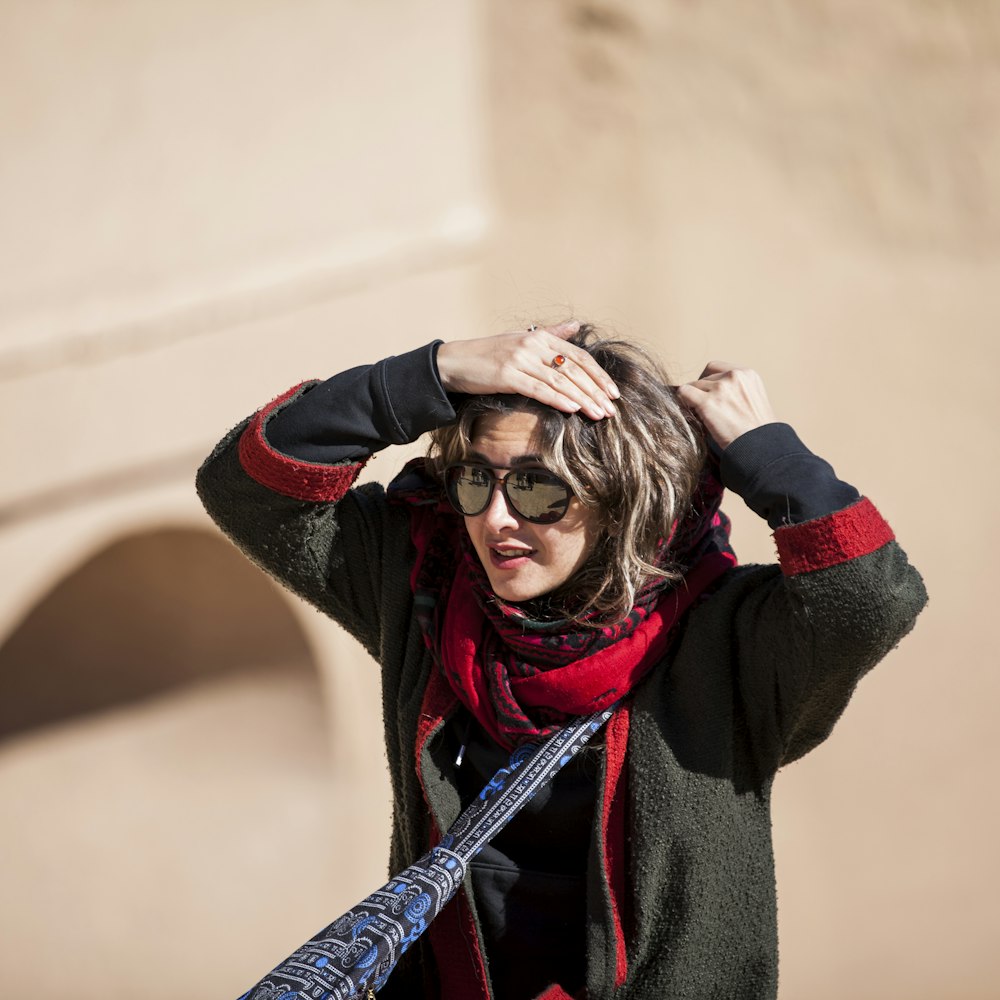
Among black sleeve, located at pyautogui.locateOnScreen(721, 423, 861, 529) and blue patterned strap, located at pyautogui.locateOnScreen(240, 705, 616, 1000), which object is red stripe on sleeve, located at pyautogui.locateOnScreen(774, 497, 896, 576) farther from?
blue patterned strap, located at pyautogui.locateOnScreen(240, 705, 616, 1000)

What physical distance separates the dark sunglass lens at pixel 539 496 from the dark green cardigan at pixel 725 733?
0.25 metres

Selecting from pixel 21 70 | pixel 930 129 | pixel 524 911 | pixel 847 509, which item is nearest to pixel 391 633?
pixel 524 911

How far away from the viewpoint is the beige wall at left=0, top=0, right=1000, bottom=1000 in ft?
11.5

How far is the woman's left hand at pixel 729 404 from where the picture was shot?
1.71m

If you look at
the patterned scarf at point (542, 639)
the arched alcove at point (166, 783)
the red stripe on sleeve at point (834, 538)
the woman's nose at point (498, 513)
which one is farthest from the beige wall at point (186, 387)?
the red stripe on sleeve at point (834, 538)

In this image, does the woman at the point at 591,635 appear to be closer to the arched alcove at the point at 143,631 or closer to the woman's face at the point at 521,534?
the woman's face at the point at 521,534

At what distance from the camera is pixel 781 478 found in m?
1.60

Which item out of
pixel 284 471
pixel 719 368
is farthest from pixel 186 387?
pixel 719 368

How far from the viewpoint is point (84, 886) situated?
3.78 meters

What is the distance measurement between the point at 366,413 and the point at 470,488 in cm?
19

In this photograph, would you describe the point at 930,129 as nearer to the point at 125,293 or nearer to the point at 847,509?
the point at 125,293

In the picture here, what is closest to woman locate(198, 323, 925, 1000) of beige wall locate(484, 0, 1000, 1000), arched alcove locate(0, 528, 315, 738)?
arched alcove locate(0, 528, 315, 738)

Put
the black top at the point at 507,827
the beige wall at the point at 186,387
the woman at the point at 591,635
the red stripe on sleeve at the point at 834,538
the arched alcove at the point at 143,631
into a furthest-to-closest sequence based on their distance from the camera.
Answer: the arched alcove at the point at 143,631
the beige wall at the point at 186,387
the black top at the point at 507,827
the woman at the point at 591,635
the red stripe on sleeve at the point at 834,538

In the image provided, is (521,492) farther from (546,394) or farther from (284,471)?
(284,471)
